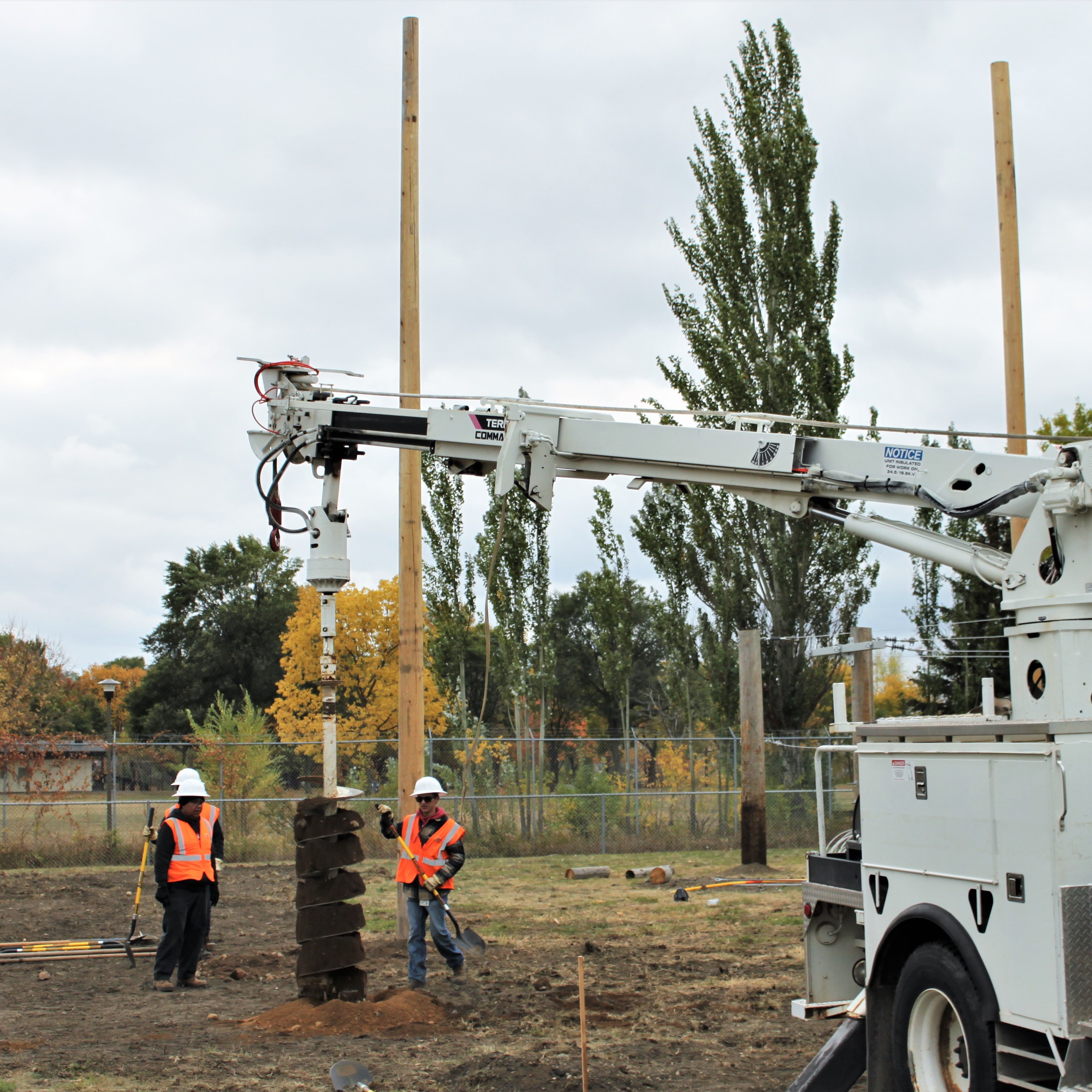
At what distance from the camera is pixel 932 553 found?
7875 millimetres

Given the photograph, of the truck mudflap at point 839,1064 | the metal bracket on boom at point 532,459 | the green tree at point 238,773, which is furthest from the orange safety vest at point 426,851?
the green tree at point 238,773

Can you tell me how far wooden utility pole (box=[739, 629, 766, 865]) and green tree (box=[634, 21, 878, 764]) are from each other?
671 cm

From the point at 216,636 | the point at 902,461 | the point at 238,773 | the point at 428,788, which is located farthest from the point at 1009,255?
the point at 216,636

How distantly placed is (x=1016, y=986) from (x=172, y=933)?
820cm

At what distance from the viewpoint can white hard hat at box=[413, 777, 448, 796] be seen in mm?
10828

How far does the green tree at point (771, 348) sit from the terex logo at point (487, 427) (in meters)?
17.3

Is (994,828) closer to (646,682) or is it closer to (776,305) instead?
(776,305)

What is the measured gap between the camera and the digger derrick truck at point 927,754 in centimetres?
524

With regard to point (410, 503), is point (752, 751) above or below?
below

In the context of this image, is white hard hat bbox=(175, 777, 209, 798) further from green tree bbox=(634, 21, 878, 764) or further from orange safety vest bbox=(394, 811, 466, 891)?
green tree bbox=(634, 21, 878, 764)

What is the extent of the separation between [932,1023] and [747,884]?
12.3 m

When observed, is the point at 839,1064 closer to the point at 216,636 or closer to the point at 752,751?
the point at 752,751

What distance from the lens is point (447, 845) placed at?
10.8 m

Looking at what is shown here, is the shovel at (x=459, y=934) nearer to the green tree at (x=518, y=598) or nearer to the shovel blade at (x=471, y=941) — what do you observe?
the shovel blade at (x=471, y=941)
